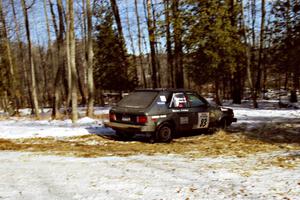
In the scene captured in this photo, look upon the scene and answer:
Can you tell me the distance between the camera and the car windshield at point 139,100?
388 inches

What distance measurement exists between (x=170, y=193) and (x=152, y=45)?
59.3ft

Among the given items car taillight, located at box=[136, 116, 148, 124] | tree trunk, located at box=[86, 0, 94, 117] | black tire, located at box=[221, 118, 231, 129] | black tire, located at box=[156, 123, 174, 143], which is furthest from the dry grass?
tree trunk, located at box=[86, 0, 94, 117]

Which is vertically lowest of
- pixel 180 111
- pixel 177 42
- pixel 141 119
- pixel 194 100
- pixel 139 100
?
pixel 141 119

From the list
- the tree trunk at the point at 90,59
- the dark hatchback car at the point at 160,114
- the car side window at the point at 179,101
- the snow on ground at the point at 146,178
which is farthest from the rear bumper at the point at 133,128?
the tree trunk at the point at 90,59

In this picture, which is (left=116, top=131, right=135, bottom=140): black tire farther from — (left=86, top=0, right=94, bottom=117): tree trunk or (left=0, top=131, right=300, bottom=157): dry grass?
(left=86, top=0, right=94, bottom=117): tree trunk

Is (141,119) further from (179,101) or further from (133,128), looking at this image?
(179,101)

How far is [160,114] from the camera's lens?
386 inches

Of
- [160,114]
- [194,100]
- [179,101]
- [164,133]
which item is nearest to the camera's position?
[160,114]

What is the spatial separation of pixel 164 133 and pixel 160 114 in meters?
0.59

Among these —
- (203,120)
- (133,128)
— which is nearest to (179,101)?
(203,120)

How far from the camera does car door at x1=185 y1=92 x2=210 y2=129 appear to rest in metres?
10.7

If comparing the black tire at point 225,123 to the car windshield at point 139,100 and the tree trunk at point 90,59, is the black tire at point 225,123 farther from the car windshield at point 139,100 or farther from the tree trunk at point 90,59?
the tree trunk at point 90,59

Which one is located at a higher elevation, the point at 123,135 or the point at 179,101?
the point at 179,101

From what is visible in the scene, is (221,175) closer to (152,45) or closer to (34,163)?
(34,163)
